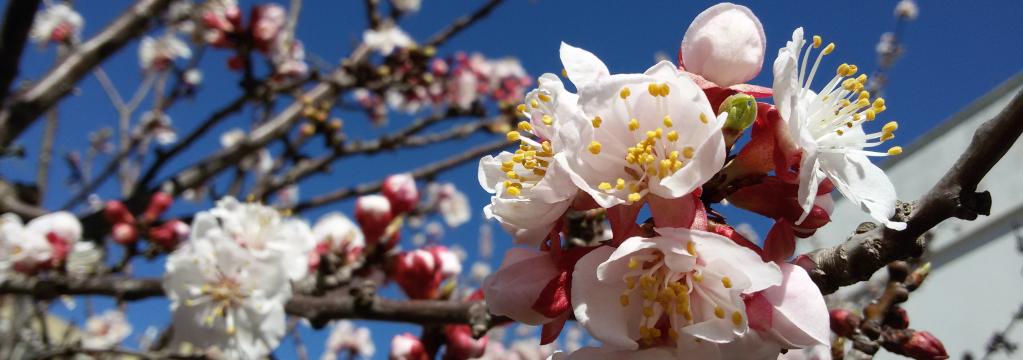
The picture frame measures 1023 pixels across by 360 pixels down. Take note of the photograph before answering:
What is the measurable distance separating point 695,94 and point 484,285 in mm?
363

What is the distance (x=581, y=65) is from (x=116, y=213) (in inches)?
102

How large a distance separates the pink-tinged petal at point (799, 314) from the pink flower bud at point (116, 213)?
2.81 m

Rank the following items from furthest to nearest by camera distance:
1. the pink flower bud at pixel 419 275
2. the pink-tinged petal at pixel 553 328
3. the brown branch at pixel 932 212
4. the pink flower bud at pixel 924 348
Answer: the pink flower bud at pixel 419 275
the pink flower bud at pixel 924 348
the pink-tinged petal at pixel 553 328
the brown branch at pixel 932 212

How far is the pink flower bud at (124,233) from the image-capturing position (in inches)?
108

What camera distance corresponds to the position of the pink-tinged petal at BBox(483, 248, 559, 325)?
815mm

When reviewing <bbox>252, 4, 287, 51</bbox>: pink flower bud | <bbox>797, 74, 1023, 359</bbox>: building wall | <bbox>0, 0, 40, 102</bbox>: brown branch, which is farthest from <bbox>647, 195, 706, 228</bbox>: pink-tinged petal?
<bbox>252, 4, 287, 51</bbox>: pink flower bud

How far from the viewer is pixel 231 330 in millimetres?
1922

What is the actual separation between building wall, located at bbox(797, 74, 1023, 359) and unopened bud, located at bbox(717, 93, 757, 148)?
287 cm

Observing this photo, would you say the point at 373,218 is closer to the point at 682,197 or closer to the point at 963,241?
the point at 682,197

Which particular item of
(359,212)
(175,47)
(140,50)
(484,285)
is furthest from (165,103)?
(484,285)

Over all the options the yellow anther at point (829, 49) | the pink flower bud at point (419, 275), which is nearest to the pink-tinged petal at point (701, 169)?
the yellow anther at point (829, 49)

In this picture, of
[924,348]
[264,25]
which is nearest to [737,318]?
[924,348]

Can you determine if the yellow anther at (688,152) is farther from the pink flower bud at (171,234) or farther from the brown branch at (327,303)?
the pink flower bud at (171,234)

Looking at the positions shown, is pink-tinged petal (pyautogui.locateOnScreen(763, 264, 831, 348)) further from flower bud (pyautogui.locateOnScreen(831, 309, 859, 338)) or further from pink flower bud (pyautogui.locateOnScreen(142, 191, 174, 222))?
pink flower bud (pyautogui.locateOnScreen(142, 191, 174, 222))
